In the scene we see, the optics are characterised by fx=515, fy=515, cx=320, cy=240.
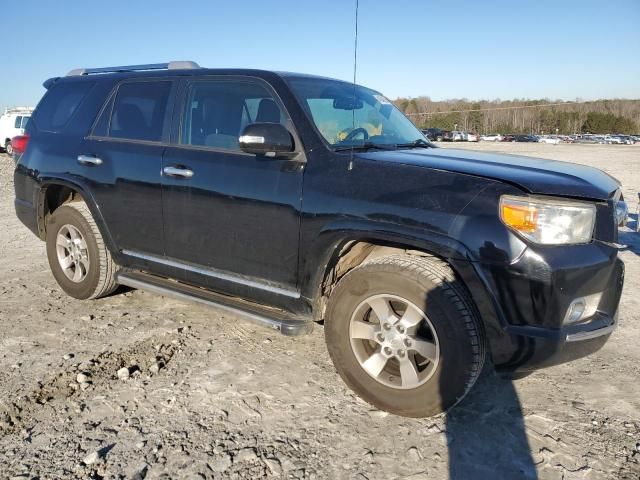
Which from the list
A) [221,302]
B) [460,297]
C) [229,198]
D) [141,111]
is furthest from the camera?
[141,111]

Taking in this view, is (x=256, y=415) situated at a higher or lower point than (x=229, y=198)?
lower

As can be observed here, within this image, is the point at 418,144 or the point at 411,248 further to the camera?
the point at 418,144

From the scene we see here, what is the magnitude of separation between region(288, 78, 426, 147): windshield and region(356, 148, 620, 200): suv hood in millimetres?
284

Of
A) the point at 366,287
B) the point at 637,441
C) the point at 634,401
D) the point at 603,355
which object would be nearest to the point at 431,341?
the point at 366,287

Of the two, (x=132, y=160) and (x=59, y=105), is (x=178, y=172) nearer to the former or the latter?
(x=132, y=160)

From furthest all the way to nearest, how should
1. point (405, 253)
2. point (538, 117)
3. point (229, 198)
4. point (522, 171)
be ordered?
point (538, 117)
point (229, 198)
point (405, 253)
point (522, 171)

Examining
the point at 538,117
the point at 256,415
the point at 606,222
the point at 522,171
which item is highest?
the point at 538,117

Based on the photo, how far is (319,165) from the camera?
10.2 feet

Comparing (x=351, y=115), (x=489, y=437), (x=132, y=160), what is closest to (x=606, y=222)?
(x=489, y=437)

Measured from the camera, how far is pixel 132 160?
3.95m

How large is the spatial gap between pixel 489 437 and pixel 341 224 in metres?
1.39

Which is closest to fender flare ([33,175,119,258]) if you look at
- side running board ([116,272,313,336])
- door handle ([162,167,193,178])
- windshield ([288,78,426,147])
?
side running board ([116,272,313,336])

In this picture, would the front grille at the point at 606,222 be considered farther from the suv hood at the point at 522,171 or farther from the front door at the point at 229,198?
the front door at the point at 229,198

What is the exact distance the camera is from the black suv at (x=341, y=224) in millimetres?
2576
